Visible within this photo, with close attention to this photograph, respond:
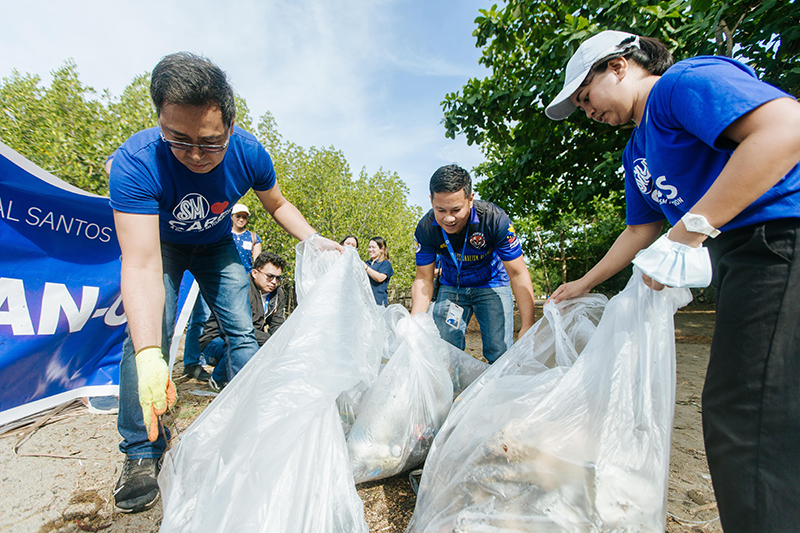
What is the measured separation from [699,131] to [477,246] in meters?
1.36

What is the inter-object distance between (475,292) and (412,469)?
1.15 m

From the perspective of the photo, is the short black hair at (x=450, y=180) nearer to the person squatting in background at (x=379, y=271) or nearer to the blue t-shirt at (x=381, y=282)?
the person squatting in background at (x=379, y=271)

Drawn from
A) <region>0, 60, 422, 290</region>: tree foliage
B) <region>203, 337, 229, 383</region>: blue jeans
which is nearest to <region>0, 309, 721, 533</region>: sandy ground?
<region>203, 337, 229, 383</region>: blue jeans

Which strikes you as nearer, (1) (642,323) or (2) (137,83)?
(1) (642,323)

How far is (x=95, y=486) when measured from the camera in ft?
4.39

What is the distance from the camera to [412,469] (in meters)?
1.42

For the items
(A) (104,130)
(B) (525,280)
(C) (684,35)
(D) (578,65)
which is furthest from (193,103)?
(A) (104,130)

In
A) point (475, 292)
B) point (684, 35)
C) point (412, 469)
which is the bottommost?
point (412, 469)

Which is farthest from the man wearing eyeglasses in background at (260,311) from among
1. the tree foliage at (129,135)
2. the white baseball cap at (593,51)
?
the tree foliage at (129,135)

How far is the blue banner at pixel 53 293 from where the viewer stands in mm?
1790

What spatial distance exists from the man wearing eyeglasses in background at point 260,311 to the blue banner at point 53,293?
1.80 ft

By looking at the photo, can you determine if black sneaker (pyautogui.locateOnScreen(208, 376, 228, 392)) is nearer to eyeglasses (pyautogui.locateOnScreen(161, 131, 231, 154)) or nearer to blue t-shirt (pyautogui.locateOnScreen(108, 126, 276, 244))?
blue t-shirt (pyautogui.locateOnScreen(108, 126, 276, 244))

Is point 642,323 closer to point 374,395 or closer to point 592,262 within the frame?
point 374,395

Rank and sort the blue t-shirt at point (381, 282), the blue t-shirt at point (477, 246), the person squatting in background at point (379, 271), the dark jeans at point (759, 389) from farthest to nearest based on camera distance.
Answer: the blue t-shirt at point (381, 282), the person squatting in background at point (379, 271), the blue t-shirt at point (477, 246), the dark jeans at point (759, 389)
